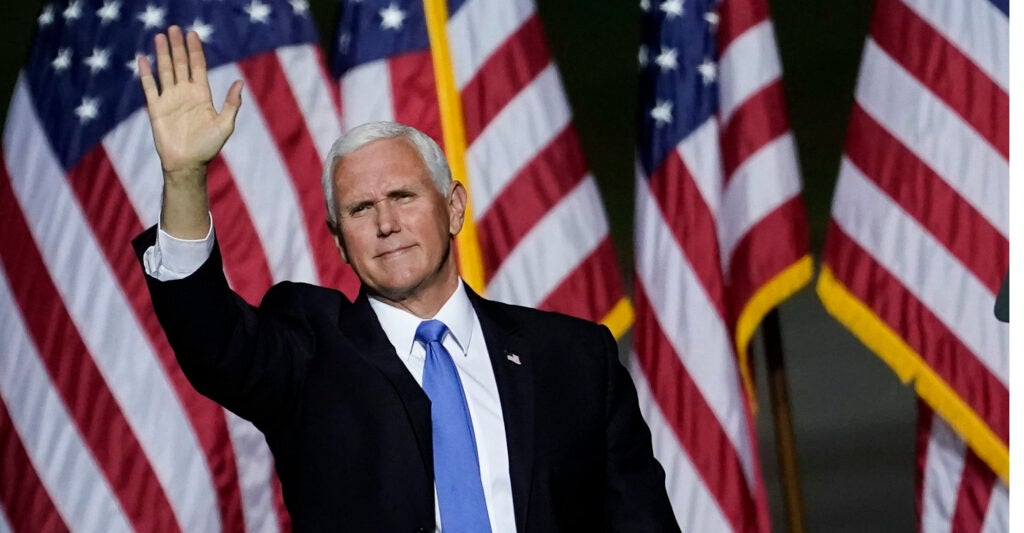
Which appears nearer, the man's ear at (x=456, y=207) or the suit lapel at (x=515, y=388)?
the suit lapel at (x=515, y=388)

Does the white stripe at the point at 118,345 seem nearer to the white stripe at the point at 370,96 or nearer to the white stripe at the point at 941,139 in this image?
the white stripe at the point at 370,96

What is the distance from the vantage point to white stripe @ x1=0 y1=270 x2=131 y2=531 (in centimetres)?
293

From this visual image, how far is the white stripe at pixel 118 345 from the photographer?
295cm

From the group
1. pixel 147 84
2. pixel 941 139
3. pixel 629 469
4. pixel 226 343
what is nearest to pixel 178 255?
pixel 226 343

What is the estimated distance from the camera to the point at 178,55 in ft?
5.65

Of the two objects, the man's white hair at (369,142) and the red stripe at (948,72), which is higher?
the red stripe at (948,72)

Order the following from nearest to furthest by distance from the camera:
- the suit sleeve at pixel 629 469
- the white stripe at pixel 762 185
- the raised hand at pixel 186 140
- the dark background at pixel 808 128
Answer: the raised hand at pixel 186 140, the suit sleeve at pixel 629 469, the white stripe at pixel 762 185, the dark background at pixel 808 128

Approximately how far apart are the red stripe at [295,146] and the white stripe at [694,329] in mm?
703

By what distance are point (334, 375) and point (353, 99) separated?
1520mm

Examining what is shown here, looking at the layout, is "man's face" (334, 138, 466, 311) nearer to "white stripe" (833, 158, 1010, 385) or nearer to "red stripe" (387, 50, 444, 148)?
"red stripe" (387, 50, 444, 148)

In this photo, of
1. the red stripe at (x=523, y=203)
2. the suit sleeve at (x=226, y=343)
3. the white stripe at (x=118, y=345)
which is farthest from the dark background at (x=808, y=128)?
the suit sleeve at (x=226, y=343)

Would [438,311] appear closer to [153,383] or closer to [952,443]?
[153,383]

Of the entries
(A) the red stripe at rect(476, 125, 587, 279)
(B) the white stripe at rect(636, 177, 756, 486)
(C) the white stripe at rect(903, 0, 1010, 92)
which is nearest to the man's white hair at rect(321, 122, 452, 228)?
(A) the red stripe at rect(476, 125, 587, 279)

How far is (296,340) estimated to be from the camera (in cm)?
178
